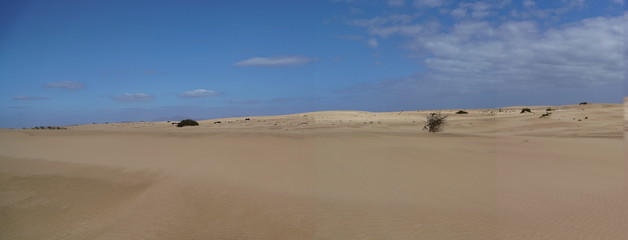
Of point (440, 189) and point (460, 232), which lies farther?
point (440, 189)

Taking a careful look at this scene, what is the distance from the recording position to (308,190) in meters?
5.96

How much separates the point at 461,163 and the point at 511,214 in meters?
3.08

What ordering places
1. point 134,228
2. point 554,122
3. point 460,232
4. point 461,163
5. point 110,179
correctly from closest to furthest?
point 460,232 < point 134,228 < point 110,179 < point 461,163 < point 554,122

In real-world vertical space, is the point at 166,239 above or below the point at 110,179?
below

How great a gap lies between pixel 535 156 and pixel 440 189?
4.33m

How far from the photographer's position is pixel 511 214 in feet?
16.1

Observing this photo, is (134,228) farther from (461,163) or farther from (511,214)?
(461,163)

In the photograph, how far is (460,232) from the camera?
4.34 metres

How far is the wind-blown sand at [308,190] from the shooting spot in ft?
15.2

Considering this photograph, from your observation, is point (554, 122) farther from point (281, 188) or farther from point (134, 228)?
point (134, 228)

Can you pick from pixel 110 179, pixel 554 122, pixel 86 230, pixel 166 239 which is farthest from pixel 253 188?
pixel 554 122

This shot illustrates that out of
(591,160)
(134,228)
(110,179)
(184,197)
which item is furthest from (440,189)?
(110,179)

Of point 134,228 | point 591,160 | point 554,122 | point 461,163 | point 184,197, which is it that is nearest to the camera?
point 134,228

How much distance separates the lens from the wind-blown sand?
4645mm
